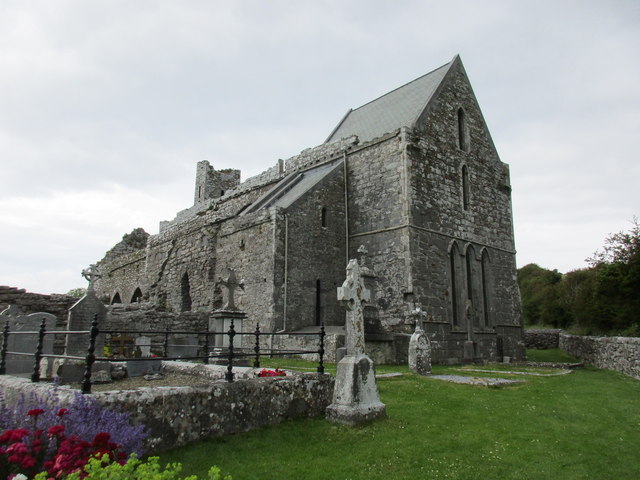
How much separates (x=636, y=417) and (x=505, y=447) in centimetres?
372

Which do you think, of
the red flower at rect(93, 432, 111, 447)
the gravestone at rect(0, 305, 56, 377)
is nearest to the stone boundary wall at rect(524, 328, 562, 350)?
the gravestone at rect(0, 305, 56, 377)

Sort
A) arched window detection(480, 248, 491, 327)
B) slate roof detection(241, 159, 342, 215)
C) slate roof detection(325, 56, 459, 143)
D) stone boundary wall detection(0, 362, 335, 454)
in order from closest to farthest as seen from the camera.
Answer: stone boundary wall detection(0, 362, 335, 454), slate roof detection(241, 159, 342, 215), arched window detection(480, 248, 491, 327), slate roof detection(325, 56, 459, 143)

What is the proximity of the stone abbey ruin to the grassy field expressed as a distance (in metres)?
5.67

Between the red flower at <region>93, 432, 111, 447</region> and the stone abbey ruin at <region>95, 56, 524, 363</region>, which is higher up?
the stone abbey ruin at <region>95, 56, 524, 363</region>

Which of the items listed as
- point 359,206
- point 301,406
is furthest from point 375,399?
point 359,206

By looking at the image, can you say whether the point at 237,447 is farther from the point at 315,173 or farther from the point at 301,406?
the point at 315,173

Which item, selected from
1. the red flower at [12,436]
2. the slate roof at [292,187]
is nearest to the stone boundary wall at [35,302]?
the slate roof at [292,187]

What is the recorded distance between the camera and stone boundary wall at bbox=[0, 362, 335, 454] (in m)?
5.04

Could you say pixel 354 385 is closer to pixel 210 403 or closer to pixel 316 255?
pixel 210 403

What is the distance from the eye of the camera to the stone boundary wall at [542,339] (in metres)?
30.5

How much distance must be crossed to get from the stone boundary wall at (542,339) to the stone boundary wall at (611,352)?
26.7 feet

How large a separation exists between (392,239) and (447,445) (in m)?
11.9

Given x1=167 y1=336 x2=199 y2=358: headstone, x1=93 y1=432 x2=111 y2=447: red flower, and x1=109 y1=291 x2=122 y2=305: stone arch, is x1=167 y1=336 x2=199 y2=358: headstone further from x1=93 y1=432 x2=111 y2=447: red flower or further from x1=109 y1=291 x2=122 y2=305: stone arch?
x1=109 y1=291 x2=122 y2=305: stone arch

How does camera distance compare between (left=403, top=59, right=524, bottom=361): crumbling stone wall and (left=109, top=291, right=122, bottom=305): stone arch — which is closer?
(left=403, top=59, right=524, bottom=361): crumbling stone wall
